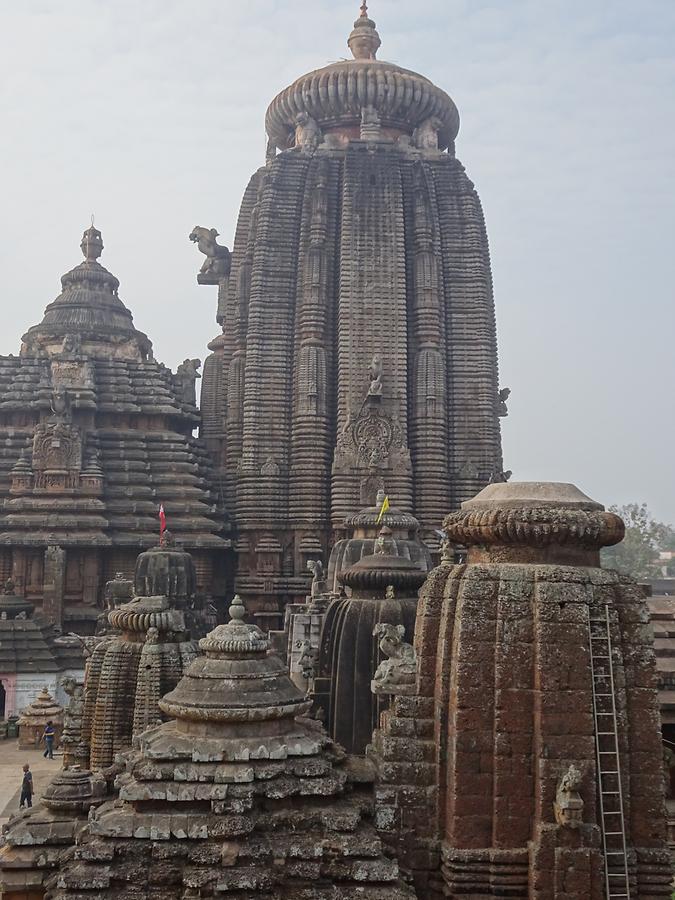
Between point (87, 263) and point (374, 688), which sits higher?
point (87, 263)

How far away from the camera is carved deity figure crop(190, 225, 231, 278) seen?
1379 inches

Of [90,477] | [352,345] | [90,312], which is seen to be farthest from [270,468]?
[90,312]

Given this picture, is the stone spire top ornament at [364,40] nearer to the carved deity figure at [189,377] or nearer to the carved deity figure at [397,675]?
the carved deity figure at [189,377]

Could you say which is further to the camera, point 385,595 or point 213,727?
point 385,595

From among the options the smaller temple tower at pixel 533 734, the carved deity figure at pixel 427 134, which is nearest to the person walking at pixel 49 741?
the smaller temple tower at pixel 533 734

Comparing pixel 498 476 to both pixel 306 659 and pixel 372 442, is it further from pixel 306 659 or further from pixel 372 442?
pixel 306 659

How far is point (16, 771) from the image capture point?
19.1 meters

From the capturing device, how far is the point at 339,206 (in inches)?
1214

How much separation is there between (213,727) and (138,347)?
28438mm

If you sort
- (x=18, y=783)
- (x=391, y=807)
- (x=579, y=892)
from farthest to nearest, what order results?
(x=18, y=783), (x=391, y=807), (x=579, y=892)

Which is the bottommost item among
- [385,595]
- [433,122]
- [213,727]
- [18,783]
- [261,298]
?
[18,783]

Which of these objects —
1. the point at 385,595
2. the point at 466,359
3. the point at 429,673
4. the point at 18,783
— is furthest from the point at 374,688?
the point at 466,359

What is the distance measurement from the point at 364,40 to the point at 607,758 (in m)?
33.3

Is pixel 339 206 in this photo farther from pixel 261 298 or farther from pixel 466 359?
pixel 466 359
